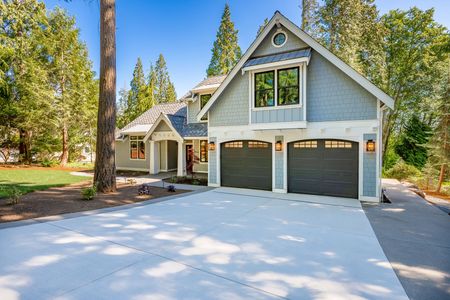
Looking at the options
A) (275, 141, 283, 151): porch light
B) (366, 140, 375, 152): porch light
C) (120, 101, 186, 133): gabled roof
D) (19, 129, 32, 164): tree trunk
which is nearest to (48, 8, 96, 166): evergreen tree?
(19, 129, 32, 164): tree trunk

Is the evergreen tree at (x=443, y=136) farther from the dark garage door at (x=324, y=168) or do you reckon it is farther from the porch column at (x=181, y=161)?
the porch column at (x=181, y=161)

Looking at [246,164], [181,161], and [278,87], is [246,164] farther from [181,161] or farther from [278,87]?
[181,161]

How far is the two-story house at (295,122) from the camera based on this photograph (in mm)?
9117

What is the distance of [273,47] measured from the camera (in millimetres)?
10812

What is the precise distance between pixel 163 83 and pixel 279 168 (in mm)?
37757

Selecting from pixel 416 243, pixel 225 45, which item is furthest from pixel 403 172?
pixel 225 45

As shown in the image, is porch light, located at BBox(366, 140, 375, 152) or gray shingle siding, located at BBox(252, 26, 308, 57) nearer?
porch light, located at BBox(366, 140, 375, 152)

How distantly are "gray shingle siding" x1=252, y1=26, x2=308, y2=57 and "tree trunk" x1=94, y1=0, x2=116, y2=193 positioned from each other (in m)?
6.21

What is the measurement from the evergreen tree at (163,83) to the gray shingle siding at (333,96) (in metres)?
35.9

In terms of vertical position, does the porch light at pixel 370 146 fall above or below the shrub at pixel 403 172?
above

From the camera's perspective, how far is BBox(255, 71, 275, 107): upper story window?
10.5 m

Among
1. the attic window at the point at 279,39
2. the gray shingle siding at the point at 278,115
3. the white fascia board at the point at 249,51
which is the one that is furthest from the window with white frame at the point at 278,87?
the attic window at the point at 279,39

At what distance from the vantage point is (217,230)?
573 cm

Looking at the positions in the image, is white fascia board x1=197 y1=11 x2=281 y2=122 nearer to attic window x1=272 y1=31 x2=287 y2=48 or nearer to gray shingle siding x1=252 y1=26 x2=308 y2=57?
gray shingle siding x1=252 y1=26 x2=308 y2=57
